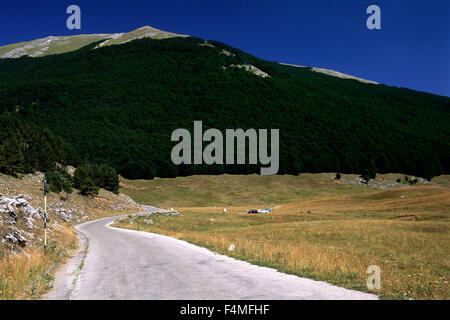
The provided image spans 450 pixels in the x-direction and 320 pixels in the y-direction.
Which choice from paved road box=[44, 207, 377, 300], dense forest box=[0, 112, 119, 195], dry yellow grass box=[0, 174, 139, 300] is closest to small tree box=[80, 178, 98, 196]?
dense forest box=[0, 112, 119, 195]

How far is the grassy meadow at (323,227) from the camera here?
36.5 feet

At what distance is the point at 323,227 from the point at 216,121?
13880 centimetres

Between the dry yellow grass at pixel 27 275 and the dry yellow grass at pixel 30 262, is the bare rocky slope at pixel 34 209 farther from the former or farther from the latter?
the dry yellow grass at pixel 27 275

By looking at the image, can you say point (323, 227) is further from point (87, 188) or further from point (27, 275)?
point (87, 188)

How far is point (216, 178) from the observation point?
4656 inches

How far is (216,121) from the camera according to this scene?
547ft

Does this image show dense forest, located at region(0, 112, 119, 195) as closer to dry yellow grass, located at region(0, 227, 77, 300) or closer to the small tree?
the small tree

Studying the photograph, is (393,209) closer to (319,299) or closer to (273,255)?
(273,255)

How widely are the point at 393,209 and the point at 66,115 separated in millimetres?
159534

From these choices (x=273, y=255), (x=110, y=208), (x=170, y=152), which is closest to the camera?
(x=273, y=255)

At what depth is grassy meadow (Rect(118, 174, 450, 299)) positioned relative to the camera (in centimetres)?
1112

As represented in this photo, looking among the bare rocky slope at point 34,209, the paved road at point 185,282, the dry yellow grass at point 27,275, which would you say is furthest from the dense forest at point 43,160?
the paved road at point 185,282

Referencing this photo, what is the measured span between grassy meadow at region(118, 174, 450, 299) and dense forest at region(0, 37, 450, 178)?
1115 centimetres

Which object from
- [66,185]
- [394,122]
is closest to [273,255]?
[66,185]
